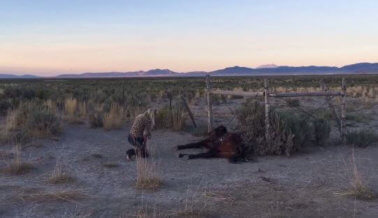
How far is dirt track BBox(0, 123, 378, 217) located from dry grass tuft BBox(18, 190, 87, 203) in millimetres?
123

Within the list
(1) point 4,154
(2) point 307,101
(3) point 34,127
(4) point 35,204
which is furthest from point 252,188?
(2) point 307,101

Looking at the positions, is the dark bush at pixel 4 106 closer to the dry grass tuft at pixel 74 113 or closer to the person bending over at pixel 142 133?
the dry grass tuft at pixel 74 113

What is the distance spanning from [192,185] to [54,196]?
2697 millimetres

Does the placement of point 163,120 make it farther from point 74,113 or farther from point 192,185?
point 192,185

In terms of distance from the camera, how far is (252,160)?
1382 centimetres

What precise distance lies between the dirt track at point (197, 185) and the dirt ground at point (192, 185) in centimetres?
2

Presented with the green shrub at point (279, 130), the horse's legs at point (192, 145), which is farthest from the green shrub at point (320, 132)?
the horse's legs at point (192, 145)

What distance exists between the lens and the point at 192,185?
11.1m

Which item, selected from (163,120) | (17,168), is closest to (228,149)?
(17,168)

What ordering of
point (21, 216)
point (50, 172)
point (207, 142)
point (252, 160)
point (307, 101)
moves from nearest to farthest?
point (21, 216)
point (50, 172)
point (252, 160)
point (207, 142)
point (307, 101)

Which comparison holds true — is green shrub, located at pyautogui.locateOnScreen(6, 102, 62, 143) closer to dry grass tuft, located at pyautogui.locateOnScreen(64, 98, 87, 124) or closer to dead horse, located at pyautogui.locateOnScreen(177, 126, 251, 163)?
dry grass tuft, located at pyautogui.locateOnScreen(64, 98, 87, 124)

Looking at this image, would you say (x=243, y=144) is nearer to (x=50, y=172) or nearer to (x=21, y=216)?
(x=50, y=172)

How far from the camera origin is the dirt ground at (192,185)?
9.18 meters

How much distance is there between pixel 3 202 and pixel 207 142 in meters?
6.91
